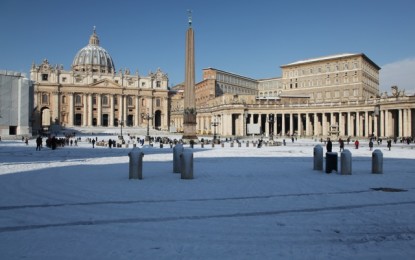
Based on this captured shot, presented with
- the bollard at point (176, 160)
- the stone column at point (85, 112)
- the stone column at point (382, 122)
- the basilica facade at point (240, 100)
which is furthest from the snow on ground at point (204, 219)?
the stone column at point (85, 112)

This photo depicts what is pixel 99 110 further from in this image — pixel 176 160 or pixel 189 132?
pixel 176 160

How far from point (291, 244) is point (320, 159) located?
42.1 ft

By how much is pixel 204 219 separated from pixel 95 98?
111m

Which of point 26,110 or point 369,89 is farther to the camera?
point 369,89

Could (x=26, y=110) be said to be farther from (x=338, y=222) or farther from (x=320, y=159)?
(x=338, y=222)

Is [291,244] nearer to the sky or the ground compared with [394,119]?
nearer to the ground

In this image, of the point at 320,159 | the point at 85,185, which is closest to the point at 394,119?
the point at 320,159

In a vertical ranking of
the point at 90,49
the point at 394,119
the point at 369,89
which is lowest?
the point at 394,119

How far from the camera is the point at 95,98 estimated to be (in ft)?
373

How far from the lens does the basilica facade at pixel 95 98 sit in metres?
108

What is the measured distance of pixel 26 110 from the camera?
2338 inches

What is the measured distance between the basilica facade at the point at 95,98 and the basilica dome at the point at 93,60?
14.5m

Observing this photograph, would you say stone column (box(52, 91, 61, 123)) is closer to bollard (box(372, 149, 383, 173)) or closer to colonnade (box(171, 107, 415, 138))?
colonnade (box(171, 107, 415, 138))

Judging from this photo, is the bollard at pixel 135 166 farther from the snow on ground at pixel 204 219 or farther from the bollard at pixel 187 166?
the bollard at pixel 187 166
